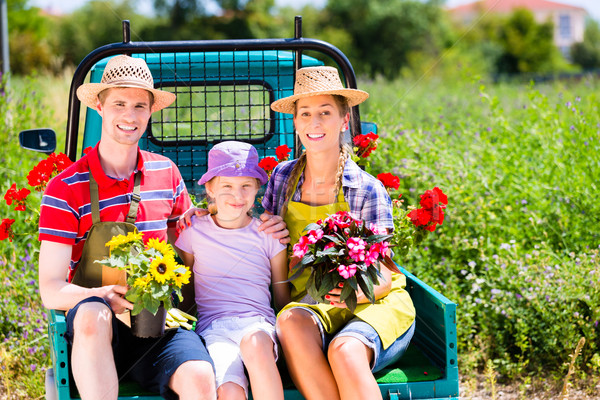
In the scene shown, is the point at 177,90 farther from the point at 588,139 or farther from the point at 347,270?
the point at 588,139

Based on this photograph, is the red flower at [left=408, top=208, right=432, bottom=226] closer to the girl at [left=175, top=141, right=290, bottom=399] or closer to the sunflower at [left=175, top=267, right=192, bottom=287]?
the girl at [left=175, top=141, right=290, bottom=399]

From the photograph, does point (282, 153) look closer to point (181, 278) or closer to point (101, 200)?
point (101, 200)

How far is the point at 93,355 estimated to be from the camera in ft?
7.68

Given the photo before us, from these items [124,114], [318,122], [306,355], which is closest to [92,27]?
[124,114]

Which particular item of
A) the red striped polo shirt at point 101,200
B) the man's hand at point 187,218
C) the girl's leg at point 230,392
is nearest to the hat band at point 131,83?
the red striped polo shirt at point 101,200

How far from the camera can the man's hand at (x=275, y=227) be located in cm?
288

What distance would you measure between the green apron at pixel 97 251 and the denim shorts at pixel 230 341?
42 centimetres

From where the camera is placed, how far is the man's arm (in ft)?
8.20

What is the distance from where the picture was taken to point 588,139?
4.72 meters

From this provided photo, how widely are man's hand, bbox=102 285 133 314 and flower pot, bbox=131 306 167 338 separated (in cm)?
6

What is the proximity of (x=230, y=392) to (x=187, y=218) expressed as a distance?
2.75 feet

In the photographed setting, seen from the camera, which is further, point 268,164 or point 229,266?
point 268,164

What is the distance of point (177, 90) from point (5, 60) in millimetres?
5654

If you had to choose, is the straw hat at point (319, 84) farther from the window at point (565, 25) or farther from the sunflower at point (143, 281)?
the window at point (565, 25)
